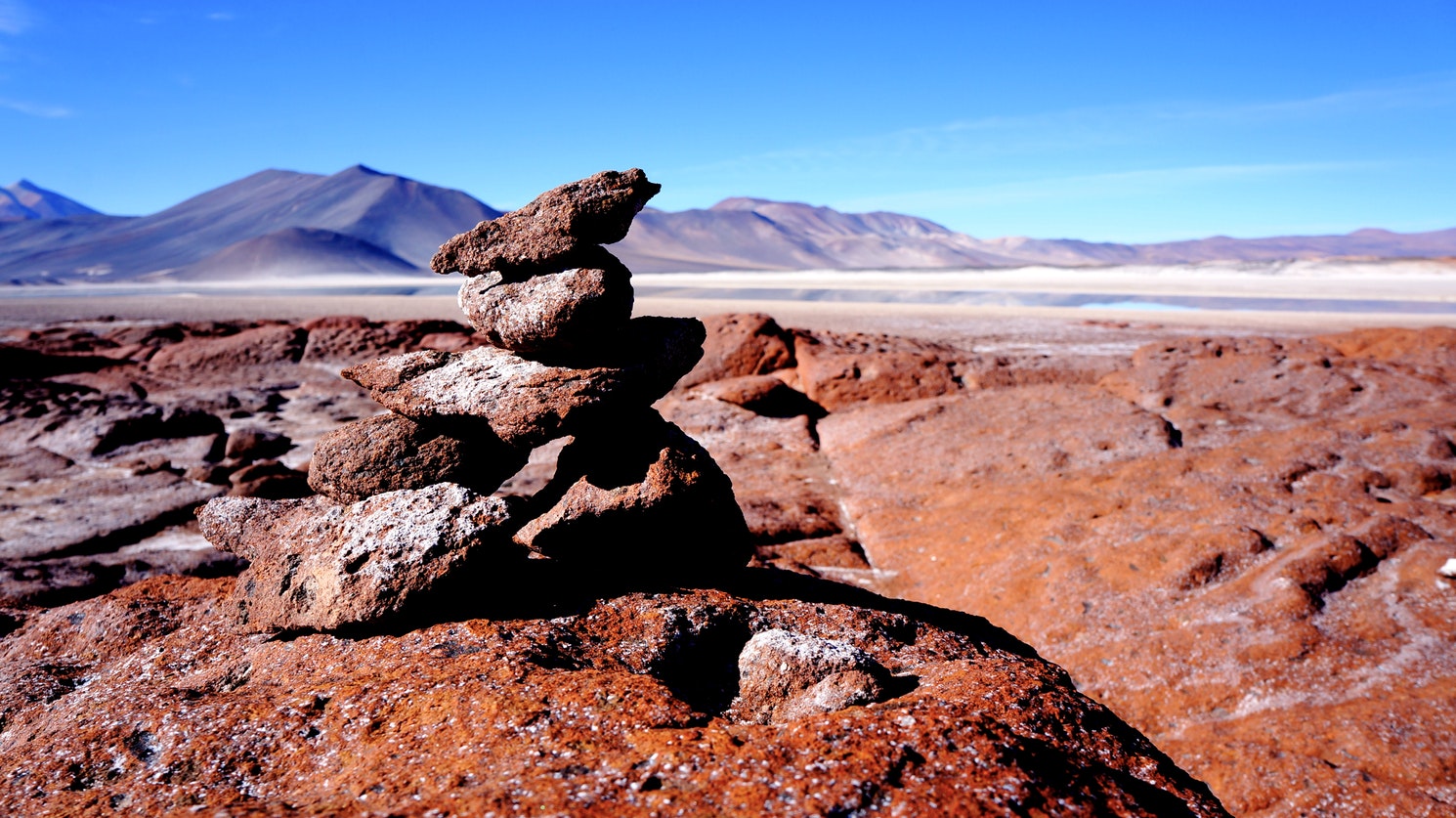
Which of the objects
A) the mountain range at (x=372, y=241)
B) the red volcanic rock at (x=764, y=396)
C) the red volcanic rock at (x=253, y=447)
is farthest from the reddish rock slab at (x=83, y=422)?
the mountain range at (x=372, y=241)

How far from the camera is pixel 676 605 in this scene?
3816 millimetres

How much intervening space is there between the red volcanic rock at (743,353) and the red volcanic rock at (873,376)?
0.38m

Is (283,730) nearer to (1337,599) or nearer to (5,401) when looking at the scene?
(1337,599)

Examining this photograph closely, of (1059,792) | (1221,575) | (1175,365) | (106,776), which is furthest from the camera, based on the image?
(1175,365)

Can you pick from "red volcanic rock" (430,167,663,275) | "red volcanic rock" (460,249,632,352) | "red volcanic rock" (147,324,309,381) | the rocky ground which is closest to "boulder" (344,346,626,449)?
"red volcanic rock" (460,249,632,352)

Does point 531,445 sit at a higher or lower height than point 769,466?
higher

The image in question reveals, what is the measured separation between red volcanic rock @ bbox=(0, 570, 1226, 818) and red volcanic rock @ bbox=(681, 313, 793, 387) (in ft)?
26.8

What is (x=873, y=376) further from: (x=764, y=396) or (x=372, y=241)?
(x=372, y=241)

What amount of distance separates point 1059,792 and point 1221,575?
3885 millimetres

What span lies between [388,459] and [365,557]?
688 mm

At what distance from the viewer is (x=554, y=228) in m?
4.06

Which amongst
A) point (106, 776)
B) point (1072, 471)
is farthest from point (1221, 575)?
point (106, 776)

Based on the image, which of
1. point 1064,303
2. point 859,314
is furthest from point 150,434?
point 1064,303

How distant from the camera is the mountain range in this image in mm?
120438
